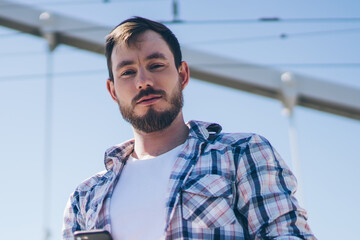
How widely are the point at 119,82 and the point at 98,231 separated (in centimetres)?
56

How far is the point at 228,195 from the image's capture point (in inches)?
53.4

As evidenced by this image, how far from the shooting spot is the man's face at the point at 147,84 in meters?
1.60

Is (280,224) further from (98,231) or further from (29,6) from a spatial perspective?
(29,6)

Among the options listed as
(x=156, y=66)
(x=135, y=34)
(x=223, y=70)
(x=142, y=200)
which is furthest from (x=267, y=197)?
(x=223, y=70)

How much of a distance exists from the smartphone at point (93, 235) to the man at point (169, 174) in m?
0.11

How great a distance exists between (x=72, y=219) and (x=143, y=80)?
514mm

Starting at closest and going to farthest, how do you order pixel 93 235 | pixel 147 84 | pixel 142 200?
pixel 93 235 < pixel 142 200 < pixel 147 84

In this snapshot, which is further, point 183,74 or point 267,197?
point 183,74

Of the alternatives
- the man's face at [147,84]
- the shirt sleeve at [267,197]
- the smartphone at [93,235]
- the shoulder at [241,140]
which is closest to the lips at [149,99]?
the man's face at [147,84]

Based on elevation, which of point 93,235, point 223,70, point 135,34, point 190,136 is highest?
point 223,70

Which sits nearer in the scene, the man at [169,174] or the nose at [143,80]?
the man at [169,174]

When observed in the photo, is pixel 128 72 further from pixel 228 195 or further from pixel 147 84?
pixel 228 195

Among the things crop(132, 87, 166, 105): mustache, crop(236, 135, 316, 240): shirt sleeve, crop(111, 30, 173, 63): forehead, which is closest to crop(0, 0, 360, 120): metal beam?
crop(111, 30, 173, 63): forehead

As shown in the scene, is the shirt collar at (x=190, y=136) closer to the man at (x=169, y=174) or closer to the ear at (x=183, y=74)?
the man at (x=169, y=174)
